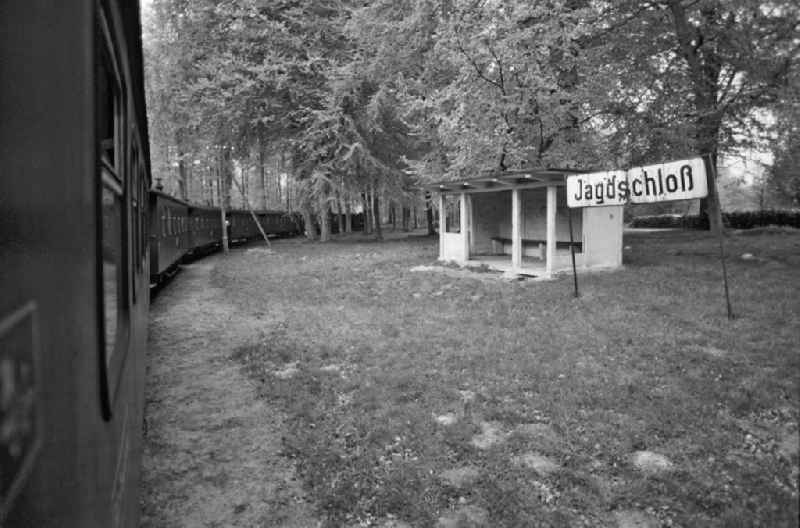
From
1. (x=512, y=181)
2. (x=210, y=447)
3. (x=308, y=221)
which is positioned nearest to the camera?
(x=210, y=447)

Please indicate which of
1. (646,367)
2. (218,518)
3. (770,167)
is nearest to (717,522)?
(646,367)

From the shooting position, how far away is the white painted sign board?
26.1 ft

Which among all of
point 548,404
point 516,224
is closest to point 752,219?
point 516,224

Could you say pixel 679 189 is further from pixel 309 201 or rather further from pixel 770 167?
pixel 309 201

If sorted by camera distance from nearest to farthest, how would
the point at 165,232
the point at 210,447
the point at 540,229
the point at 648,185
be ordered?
the point at 210,447
the point at 648,185
the point at 165,232
the point at 540,229

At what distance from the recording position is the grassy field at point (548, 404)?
3.48 m

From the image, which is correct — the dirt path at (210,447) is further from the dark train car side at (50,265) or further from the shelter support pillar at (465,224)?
the shelter support pillar at (465,224)

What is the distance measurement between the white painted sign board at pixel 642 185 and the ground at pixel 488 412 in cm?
188

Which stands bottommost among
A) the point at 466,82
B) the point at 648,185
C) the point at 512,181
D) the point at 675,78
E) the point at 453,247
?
the point at 453,247

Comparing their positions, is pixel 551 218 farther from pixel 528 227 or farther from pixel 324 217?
pixel 324 217

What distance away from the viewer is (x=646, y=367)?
19.1ft

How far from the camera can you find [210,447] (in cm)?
457

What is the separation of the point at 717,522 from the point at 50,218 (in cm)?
382

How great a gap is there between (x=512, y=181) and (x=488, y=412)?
9.37m
